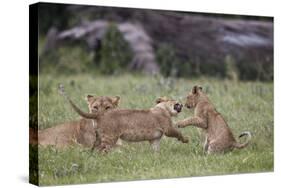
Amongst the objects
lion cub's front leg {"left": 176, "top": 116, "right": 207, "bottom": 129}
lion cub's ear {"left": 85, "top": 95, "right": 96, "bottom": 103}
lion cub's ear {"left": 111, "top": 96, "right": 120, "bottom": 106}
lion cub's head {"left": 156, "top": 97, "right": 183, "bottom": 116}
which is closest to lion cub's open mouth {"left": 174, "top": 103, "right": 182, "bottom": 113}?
lion cub's head {"left": 156, "top": 97, "right": 183, "bottom": 116}

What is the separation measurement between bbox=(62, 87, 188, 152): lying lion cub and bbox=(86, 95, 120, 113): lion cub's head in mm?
104

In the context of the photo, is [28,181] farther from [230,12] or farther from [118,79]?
[230,12]

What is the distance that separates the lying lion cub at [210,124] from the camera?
9555 mm

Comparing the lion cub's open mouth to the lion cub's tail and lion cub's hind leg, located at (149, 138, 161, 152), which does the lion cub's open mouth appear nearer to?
lion cub's hind leg, located at (149, 138, 161, 152)

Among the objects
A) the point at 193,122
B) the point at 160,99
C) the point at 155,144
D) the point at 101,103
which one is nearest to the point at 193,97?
the point at 193,122

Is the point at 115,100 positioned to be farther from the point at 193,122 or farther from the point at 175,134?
the point at 193,122

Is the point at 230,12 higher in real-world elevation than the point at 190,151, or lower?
higher

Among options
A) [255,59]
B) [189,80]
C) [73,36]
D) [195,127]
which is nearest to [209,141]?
[195,127]

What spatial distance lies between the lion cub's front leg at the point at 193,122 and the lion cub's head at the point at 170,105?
0.50ft

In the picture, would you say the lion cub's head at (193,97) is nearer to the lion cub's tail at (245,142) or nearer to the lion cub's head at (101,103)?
the lion cub's tail at (245,142)

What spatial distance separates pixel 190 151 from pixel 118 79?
164 centimetres

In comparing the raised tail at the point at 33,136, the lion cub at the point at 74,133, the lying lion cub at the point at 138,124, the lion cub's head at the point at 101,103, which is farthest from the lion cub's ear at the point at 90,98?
the raised tail at the point at 33,136

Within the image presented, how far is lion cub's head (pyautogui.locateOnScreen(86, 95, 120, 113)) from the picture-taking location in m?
9.02

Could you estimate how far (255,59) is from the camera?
35.1 ft
